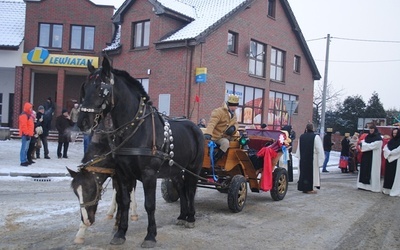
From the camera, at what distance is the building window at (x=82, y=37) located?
80.7 feet

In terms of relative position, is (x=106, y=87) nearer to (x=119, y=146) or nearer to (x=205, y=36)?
(x=119, y=146)

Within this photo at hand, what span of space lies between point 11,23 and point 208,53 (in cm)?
1368

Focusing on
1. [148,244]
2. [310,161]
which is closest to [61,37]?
[310,161]

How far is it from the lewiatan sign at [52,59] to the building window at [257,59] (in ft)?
29.1

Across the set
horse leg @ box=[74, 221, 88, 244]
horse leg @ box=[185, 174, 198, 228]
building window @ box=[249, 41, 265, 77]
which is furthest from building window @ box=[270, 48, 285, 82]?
horse leg @ box=[74, 221, 88, 244]

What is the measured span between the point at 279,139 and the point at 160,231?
13.8ft

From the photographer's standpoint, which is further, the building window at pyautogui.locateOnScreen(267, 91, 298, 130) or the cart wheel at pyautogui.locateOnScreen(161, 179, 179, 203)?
the building window at pyautogui.locateOnScreen(267, 91, 298, 130)

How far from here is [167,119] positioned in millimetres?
6570

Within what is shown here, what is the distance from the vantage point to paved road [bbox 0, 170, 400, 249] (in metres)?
5.92

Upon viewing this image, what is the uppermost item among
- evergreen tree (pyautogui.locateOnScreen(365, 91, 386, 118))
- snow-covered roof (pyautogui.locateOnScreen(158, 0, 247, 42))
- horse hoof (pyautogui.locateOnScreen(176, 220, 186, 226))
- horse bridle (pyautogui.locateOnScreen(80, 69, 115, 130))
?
snow-covered roof (pyautogui.locateOnScreen(158, 0, 247, 42))

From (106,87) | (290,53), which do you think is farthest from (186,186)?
(290,53)

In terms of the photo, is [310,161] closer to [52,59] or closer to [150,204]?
[150,204]

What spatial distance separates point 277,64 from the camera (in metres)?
26.9

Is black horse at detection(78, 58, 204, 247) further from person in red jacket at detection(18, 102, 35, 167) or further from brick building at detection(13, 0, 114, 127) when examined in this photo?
brick building at detection(13, 0, 114, 127)
